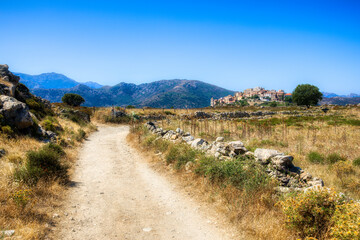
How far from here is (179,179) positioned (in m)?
7.88

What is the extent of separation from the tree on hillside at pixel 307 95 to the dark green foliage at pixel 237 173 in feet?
236

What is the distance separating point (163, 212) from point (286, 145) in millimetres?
8757

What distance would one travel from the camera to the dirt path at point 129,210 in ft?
15.3

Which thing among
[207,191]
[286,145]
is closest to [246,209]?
[207,191]

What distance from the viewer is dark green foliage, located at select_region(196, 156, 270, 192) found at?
18.3 ft

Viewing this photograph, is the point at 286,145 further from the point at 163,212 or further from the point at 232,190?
the point at 163,212

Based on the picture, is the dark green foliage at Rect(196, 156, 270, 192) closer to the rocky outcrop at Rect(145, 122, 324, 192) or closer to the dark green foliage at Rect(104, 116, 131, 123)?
the rocky outcrop at Rect(145, 122, 324, 192)

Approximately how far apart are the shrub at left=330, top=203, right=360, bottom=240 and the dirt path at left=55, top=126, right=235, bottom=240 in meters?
2.16

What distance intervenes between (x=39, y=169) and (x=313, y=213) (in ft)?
25.5

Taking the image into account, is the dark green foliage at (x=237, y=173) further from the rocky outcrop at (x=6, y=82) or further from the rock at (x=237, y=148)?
the rocky outcrop at (x=6, y=82)

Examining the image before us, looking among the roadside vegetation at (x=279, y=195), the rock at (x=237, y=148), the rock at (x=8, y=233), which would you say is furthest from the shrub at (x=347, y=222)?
the rock at (x=8, y=233)

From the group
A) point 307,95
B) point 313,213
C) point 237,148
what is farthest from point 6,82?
point 307,95

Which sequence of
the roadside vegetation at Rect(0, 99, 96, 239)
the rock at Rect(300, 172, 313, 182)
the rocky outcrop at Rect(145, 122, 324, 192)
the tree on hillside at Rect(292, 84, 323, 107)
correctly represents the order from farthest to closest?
the tree on hillside at Rect(292, 84, 323, 107) < the rock at Rect(300, 172, 313, 182) < the rocky outcrop at Rect(145, 122, 324, 192) < the roadside vegetation at Rect(0, 99, 96, 239)

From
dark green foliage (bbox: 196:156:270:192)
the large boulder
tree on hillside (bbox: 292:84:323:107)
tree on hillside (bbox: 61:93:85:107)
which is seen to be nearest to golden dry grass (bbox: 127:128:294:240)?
dark green foliage (bbox: 196:156:270:192)
